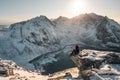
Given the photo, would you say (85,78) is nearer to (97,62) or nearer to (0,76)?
(97,62)

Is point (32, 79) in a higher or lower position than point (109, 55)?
lower

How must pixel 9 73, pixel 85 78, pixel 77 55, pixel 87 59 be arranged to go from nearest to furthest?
pixel 85 78
pixel 87 59
pixel 9 73
pixel 77 55

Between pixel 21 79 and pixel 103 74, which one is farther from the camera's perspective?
pixel 21 79

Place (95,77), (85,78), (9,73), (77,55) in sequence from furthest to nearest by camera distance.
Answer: (77,55) → (9,73) → (85,78) → (95,77)

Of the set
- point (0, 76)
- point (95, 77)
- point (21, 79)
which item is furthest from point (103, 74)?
point (0, 76)

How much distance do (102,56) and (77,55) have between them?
8.52 metres

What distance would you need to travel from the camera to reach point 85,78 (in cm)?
3459

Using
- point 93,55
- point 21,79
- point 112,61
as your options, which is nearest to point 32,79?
point 21,79

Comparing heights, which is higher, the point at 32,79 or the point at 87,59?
the point at 87,59

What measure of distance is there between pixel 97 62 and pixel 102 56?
12.0 feet

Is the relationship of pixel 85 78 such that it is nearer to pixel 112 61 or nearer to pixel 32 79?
pixel 112 61

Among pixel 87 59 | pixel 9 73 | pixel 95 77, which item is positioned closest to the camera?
pixel 95 77

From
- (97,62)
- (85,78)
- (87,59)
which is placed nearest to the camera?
(85,78)

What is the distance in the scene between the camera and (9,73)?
45.8 metres
